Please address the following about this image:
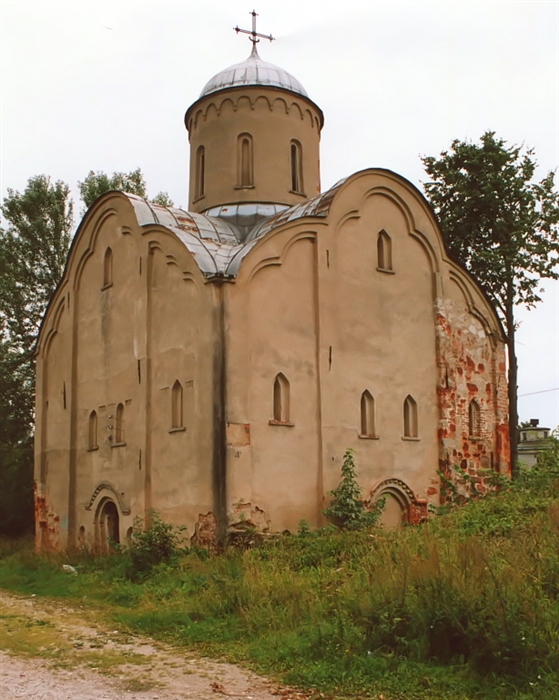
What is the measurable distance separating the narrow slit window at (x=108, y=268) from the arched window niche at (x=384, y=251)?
566 centimetres

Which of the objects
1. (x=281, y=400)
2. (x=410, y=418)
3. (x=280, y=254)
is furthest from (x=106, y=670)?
(x=410, y=418)

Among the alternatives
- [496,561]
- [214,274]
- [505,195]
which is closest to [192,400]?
[214,274]

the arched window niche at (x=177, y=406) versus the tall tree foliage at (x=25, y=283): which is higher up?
the tall tree foliage at (x=25, y=283)

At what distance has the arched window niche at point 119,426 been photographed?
1622cm

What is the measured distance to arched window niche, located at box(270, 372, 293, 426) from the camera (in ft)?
47.4

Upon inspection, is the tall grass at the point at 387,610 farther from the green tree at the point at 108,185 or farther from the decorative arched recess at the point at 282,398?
the green tree at the point at 108,185

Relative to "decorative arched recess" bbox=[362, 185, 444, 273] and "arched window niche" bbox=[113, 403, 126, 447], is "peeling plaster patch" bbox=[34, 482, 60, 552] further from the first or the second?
"decorative arched recess" bbox=[362, 185, 444, 273]

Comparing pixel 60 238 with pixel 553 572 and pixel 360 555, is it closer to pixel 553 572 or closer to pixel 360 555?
pixel 360 555

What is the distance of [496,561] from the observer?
8148 mm

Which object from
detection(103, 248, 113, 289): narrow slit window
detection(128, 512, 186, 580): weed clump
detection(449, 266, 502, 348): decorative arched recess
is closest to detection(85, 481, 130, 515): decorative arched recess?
detection(128, 512, 186, 580): weed clump

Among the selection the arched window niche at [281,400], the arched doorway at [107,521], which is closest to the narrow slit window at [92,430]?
the arched doorway at [107,521]

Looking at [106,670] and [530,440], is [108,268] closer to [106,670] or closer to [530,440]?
[106,670]

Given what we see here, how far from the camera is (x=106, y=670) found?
744 cm

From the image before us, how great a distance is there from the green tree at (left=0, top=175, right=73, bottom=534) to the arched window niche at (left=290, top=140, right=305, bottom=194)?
988 centimetres
